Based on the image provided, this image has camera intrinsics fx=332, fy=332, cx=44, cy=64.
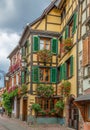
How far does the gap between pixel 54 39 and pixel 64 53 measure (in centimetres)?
366

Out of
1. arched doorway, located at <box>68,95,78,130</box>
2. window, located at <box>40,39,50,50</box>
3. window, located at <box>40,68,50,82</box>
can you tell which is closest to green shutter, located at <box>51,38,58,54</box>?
window, located at <box>40,39,50,50</box>

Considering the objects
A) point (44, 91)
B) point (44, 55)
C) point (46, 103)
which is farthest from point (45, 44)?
point (46, 103)

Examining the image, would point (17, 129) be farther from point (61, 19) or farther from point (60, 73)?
point (61, 19)

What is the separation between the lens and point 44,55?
28781 millimetres

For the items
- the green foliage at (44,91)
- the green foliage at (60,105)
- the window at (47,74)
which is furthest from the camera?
the window at (47,74)

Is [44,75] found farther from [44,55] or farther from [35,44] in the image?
[35,44]

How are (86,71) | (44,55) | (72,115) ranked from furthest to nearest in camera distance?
(44,55), (72,115), (86,71)

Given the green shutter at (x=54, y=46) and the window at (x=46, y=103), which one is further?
the green shutter at (x=54, y=46)

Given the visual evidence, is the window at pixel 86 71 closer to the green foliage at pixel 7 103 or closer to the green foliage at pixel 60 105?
the green foliage at pixel 60 105

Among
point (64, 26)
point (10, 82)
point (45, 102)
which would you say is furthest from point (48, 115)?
point (10, 82)

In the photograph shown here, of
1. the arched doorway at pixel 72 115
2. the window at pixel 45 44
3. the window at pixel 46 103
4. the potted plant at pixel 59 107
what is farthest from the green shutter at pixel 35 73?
the arched doorway at pixel 72 115

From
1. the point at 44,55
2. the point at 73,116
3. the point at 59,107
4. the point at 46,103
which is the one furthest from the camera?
the point at 46,103

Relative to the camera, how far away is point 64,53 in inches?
1049

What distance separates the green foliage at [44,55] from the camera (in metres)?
28.5
